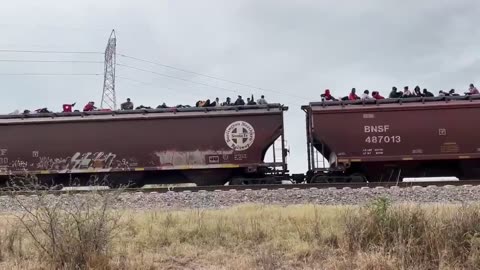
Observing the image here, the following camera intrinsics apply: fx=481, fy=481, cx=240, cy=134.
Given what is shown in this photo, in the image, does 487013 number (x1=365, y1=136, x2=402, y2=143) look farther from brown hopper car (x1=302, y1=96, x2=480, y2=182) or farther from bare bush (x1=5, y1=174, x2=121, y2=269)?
bare bush (x1=5, y1=174, x2=121, y2=269)

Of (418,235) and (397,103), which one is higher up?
(397,103)

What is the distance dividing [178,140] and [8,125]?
6.37 m

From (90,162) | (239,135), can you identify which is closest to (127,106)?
(90,162)

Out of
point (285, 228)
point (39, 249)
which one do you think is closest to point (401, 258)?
point (285, 228)

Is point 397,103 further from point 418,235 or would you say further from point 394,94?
point 418,235

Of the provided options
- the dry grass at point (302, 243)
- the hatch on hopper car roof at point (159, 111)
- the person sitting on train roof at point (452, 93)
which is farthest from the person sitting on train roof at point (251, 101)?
the dry grass at point (302, 243)

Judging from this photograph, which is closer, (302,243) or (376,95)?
(302,243)

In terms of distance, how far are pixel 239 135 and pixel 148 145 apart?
10.8 feet

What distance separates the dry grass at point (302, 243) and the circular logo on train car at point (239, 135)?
30.2ft

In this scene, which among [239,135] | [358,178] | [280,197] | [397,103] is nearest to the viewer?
[280,197]

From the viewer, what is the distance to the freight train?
16.5 m

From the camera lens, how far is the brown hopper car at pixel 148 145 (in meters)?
16.9

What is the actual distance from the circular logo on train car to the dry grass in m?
9.22

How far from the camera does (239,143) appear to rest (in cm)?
1689
